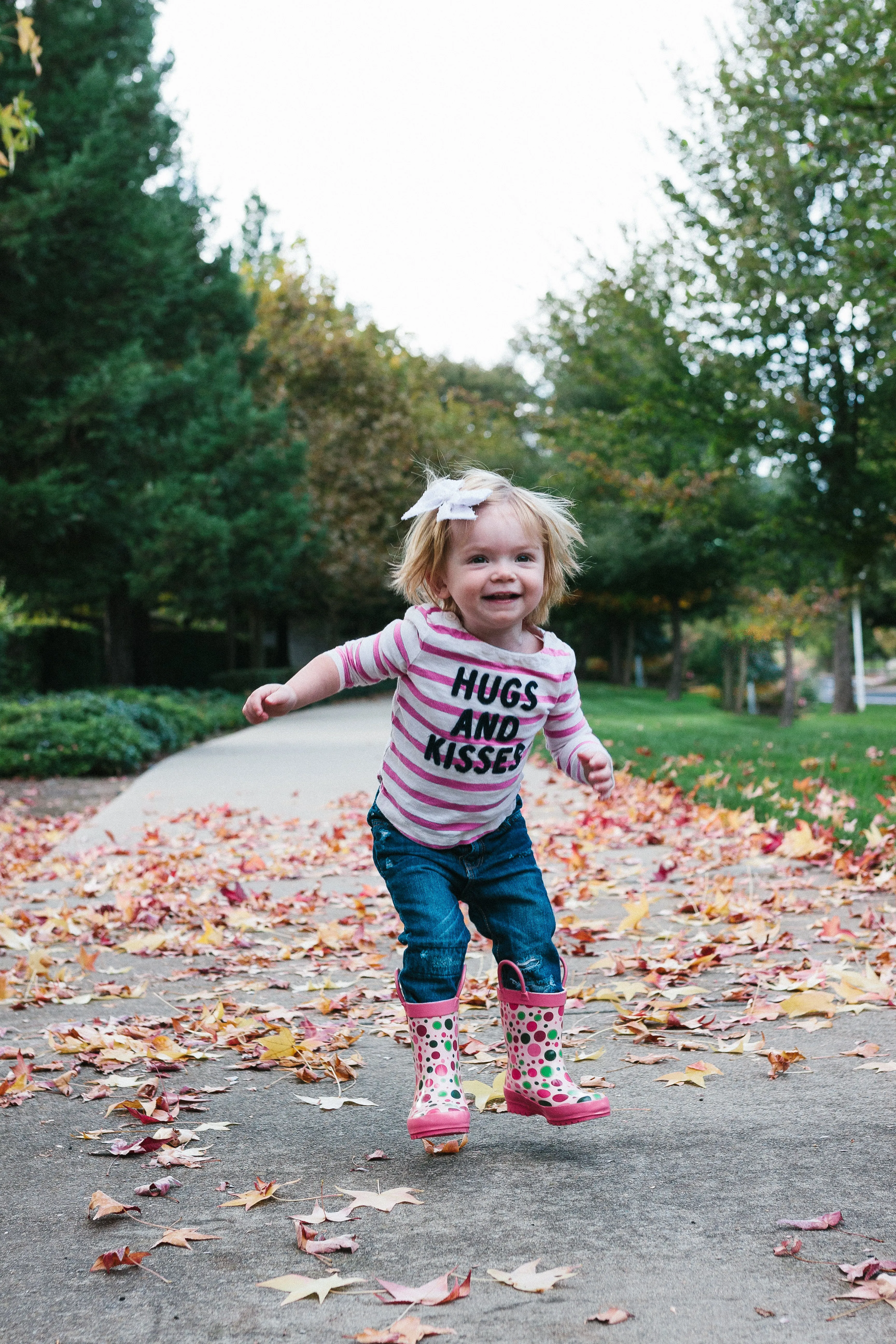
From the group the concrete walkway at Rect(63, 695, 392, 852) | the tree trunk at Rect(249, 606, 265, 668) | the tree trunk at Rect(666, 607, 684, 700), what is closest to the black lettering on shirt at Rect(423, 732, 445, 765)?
the concrete walkway at Rect(63, 695, 392, 852)

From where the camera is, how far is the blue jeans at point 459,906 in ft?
9.02

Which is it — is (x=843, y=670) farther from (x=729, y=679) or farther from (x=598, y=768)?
(x=598, y=768)

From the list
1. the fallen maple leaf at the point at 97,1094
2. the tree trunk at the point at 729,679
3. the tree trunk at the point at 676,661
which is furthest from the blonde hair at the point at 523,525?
the tree trunk at the point at 729,679

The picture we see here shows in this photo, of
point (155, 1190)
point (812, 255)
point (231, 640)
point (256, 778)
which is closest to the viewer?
point (155, 1190)

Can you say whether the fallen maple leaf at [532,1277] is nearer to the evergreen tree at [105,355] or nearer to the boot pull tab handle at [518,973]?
the boot pull tab handle at [518,973]

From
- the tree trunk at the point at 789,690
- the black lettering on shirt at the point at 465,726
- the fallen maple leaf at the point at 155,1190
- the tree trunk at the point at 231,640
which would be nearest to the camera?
the fallen maple leaf at the point at 155,1190

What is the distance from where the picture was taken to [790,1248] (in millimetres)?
2080

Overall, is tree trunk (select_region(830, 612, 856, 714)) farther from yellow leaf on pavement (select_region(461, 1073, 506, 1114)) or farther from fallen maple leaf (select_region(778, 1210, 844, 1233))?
fallen maple leaf (select_region(778, 1210, 844, 1233))

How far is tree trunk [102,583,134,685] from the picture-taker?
68.2 feet

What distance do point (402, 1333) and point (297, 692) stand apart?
52.5 inches

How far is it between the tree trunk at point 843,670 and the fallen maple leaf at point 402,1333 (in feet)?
62.5

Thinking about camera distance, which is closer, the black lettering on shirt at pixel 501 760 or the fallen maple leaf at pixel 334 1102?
the black lettering on shirt at pixel 501 760

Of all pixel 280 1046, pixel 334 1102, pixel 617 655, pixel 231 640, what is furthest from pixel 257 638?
pixel 334 1102

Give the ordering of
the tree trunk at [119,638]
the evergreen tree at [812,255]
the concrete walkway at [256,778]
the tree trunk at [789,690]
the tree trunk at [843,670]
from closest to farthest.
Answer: the concrete walkway at [256,778] → the evergreen tree at [812,255] → the tree trunk at [789,690] → the tree trunk at [843,670] → the tree trunk at [119,638]
